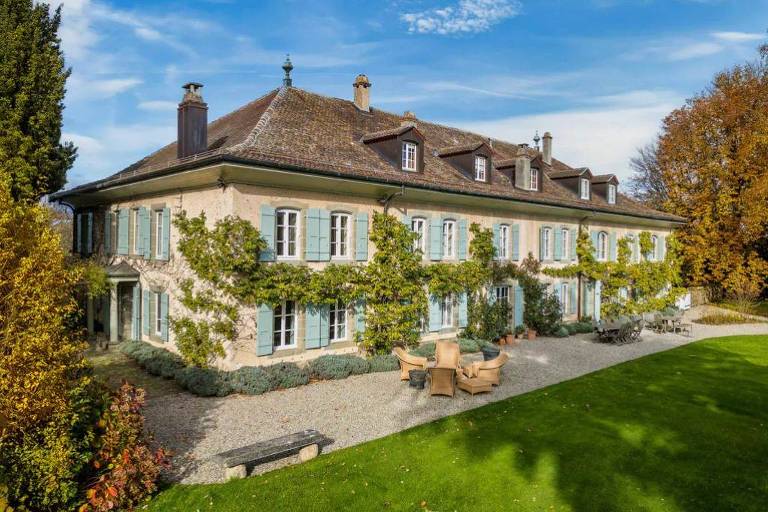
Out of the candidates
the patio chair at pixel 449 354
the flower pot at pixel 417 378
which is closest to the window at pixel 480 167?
the patio chair at pixel 449 354

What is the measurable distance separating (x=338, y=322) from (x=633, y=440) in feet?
28.2

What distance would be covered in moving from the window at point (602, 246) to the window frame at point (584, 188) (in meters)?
2.01

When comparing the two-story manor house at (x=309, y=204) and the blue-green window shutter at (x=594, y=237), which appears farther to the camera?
the blue-green window shutter at (x=594, y=237)

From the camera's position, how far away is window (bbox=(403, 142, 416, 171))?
56.8ft

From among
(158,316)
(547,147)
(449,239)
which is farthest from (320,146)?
(547,147)

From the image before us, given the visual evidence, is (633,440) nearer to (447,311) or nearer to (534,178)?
(447,311)

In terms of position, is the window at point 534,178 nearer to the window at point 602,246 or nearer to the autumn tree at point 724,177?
the window at point 602,246

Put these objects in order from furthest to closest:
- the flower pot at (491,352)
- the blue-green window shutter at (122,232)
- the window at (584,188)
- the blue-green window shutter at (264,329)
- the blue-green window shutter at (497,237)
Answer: the window at (584,188)
the blue-green window shutter at (497,237)
the blue-green window shutter at (122,232)
the flower pot at (491,352)
the blue-green window shutter at (264,329)

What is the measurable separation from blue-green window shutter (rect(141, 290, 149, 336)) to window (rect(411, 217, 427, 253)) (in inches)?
359

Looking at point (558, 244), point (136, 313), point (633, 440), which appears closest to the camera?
point (633, 440)

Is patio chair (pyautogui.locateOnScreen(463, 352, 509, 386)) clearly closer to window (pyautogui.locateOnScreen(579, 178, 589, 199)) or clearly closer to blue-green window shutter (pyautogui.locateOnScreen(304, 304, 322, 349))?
blue-green window shutter (pyautogui.locateOnScreen(304, 304, 322, 349))

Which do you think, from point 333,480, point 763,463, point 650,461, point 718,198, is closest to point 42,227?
point 333,480

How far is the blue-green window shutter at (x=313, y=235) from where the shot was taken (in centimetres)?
1441

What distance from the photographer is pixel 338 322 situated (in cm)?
1552
